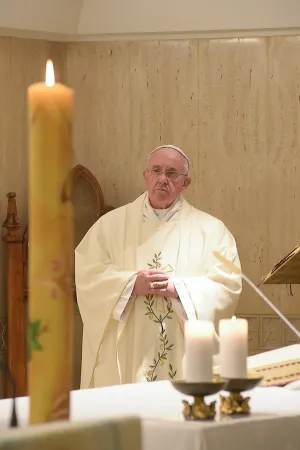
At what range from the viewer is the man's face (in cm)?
636

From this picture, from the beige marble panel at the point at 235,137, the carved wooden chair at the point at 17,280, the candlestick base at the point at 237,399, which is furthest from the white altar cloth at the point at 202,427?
the beige marble panel at the point at 235,137

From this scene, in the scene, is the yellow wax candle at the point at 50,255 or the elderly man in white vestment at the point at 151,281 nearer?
the yellow wax candle at the point at 50,255

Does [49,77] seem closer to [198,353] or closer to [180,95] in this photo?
[198,353]

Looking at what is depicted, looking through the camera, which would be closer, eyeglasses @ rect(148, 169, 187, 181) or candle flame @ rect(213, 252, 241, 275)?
candle flame @ rect(213, 252, 241, 275)

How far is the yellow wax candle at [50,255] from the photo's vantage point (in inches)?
35.3

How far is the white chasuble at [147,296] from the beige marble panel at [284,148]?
1290 mm

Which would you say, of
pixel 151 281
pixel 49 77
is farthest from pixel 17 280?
pixel 49 77

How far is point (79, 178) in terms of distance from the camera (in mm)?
7695

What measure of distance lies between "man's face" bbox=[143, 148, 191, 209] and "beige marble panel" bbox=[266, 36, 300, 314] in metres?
1.38

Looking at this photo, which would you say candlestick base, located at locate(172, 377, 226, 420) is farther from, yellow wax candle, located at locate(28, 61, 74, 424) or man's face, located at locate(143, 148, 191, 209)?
man's face, located at locate(143, 148, 191, 209)

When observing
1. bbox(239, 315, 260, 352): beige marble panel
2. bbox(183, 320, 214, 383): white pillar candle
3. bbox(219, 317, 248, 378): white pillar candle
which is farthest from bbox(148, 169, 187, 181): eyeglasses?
bbox(183, 320, 214, 383): white pillar candle

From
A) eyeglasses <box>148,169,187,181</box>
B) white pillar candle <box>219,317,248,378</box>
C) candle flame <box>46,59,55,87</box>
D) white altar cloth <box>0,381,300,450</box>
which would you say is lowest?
white altar cloth <box>0,381,300,450</box>

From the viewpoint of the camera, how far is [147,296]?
6059 mm

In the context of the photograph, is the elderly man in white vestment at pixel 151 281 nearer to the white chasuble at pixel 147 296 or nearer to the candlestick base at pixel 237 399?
the white chasuble at pixel 147 296
